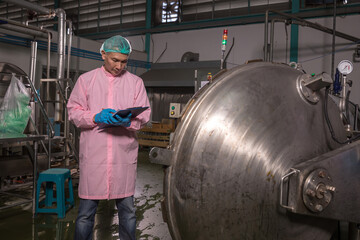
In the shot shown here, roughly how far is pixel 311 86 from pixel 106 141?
1.10 m

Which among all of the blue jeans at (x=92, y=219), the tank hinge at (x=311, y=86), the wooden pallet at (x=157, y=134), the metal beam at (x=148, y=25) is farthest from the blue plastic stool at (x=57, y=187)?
the metal beam at (x=148, y=25)

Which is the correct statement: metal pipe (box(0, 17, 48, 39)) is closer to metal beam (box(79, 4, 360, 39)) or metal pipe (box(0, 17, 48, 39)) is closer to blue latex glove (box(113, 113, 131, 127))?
metal beam (box(79, 4, 360, 39))

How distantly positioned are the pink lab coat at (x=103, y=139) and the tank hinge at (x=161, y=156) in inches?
31.6

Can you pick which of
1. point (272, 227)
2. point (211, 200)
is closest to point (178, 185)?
point (211, 200)

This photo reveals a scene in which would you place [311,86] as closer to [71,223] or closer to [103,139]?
[103,139]

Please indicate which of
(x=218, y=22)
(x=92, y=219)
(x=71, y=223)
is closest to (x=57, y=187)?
(x=71, y=223)

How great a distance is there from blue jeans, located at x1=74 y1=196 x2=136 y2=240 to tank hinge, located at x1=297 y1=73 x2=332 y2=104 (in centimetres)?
116

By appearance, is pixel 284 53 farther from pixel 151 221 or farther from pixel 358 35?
pixel 151 221

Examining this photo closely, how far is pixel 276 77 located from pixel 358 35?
18.4 ft

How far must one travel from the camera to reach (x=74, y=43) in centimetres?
623

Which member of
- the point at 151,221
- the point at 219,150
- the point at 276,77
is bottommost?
the point at 151,221

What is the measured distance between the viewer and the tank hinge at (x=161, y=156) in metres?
0.87

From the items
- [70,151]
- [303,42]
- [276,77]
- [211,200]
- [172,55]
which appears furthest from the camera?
[172,55]

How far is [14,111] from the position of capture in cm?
276
